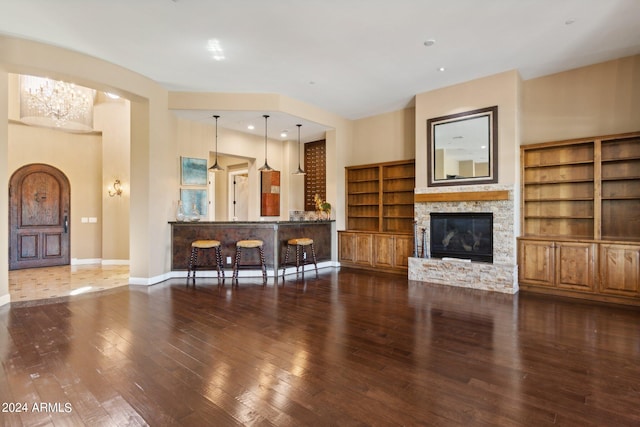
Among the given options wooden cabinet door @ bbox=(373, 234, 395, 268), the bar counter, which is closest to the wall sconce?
the bar counter

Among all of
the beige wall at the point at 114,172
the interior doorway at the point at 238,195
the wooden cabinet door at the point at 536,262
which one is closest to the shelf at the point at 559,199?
the wooden cabinet door at the point at 536,262

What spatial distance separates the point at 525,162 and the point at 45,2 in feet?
22.1

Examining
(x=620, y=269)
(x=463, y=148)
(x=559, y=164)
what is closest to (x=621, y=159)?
(x=559, y=164)

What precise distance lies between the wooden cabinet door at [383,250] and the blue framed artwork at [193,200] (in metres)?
3.68

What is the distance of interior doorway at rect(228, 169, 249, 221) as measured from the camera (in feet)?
30.1

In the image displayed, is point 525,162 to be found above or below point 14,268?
above

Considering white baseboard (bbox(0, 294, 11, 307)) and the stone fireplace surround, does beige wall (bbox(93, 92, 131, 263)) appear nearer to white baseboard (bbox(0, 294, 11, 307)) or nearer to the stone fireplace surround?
white baseboard (bbox(0, 294, 11, 307))

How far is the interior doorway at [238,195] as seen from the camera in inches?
361

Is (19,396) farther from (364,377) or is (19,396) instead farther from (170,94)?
(170,94)

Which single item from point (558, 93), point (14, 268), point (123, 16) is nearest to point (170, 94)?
point (123, 16)

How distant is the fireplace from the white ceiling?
2347 millimetres

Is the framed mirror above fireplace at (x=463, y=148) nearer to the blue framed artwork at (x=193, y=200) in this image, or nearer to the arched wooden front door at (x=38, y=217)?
the blue framed artwork at (x=193, y=200)

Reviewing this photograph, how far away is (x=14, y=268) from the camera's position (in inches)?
265

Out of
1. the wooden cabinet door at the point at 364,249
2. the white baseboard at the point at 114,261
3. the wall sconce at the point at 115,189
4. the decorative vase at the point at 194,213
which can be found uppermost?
the wall sconce at the point at 115,189
